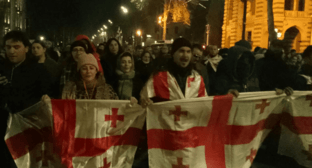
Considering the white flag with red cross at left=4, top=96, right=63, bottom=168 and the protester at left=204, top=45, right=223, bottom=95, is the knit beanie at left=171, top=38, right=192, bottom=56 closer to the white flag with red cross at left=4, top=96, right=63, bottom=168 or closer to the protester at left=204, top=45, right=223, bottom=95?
the white flag with red cross at left=4, top=96, right=63, bottom=168

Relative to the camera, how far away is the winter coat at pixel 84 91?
4004 millimetres

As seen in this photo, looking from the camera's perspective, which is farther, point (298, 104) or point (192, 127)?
point (298, 104)

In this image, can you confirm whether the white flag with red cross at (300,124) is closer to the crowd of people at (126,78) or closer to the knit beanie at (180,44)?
the crowd of people at (126,78)

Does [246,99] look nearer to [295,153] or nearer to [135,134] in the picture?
[295,153]

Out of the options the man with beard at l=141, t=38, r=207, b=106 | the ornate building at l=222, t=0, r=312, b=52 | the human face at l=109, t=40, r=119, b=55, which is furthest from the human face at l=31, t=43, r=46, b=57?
the ornate building at l=222, t=0, r=312, b=52

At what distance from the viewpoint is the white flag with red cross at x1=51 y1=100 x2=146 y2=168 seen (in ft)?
12.6

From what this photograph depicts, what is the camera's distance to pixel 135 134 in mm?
4191

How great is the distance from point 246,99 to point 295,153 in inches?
48.1

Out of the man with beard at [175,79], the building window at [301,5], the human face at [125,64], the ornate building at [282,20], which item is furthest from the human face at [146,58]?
the building window at [301,5]

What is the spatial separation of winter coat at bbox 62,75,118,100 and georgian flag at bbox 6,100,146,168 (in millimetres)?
117

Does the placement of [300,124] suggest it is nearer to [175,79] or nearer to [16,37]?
[175,79]

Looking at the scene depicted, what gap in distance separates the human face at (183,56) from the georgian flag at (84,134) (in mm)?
842

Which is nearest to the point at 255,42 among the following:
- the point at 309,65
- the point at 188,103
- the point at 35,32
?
the point at 309,65

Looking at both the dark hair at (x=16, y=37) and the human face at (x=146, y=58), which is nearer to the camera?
the dark hair at (x=16, y=37)
